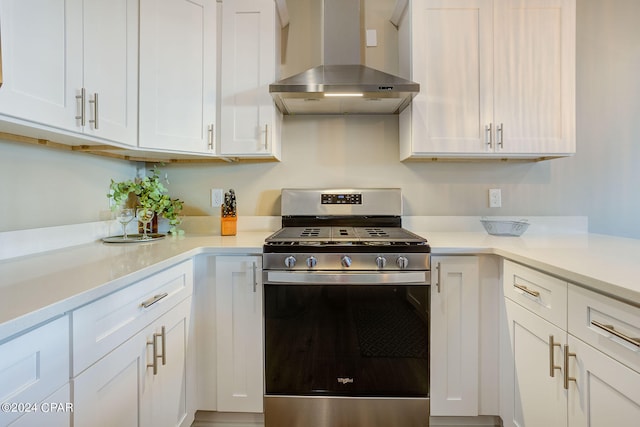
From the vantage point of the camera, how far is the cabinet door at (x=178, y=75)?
152 centimetres

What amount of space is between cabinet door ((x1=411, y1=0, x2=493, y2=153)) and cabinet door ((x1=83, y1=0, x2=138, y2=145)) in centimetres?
139

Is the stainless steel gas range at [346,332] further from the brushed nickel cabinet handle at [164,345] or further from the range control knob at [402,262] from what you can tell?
the brushed nickel cabinet handle at [164,345]

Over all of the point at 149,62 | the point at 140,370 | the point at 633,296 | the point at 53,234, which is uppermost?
the point at 149,62

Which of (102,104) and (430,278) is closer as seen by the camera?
(102,104)

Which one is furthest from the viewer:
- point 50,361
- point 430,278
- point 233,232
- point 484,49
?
point 233,232

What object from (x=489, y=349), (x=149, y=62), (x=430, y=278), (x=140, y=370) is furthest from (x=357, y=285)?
(x=149, y=62)

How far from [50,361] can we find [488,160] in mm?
2253

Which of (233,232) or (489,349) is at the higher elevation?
(233,232)

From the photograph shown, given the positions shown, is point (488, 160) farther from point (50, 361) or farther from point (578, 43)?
point (50, 361)

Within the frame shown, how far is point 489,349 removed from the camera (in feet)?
5.00

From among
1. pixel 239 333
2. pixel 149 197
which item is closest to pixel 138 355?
pixel 239 333

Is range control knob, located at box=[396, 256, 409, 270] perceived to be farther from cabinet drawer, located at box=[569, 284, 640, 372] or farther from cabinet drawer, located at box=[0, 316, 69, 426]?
cabinet drawer, located at box=[0, 316, 69, 426]

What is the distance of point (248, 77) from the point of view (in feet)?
5.87

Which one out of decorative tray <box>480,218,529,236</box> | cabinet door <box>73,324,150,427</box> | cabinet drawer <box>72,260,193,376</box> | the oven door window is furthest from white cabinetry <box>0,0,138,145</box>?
decorative tray <box>480,218,529,236</box>
